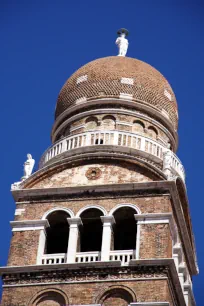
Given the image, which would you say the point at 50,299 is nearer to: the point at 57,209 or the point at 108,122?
the point at 57,209

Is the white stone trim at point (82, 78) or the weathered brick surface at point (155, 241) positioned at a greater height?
the white stone trim at point (82, 78)

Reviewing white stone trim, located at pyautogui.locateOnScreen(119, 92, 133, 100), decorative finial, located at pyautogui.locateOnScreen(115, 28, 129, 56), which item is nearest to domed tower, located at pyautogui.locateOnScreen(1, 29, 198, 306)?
white stone trim, located at pyautogui.locateOnScreen(119, 92, 133, 100)

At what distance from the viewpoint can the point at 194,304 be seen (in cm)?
4544

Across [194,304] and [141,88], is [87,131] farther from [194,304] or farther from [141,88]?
[194,304]

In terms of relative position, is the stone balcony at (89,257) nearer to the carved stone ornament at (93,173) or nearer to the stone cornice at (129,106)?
the carved stone ornament at (93,173)

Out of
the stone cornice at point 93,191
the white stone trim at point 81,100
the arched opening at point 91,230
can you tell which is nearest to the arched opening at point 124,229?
the arched opening at point 91,230

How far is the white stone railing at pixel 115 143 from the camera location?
45.4m

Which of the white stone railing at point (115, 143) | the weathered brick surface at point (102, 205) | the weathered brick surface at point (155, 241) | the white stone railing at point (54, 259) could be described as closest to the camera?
the weathered brick surface at point (155, 241)

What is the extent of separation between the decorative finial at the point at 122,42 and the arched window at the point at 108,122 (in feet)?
18.5

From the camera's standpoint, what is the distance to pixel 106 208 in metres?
42.8

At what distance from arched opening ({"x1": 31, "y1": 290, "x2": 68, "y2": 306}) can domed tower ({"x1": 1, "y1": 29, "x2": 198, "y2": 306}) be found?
0.04 m

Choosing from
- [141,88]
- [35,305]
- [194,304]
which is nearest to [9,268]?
[35,305]

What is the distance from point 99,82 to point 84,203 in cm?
761

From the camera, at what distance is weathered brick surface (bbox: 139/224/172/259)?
4097cm
